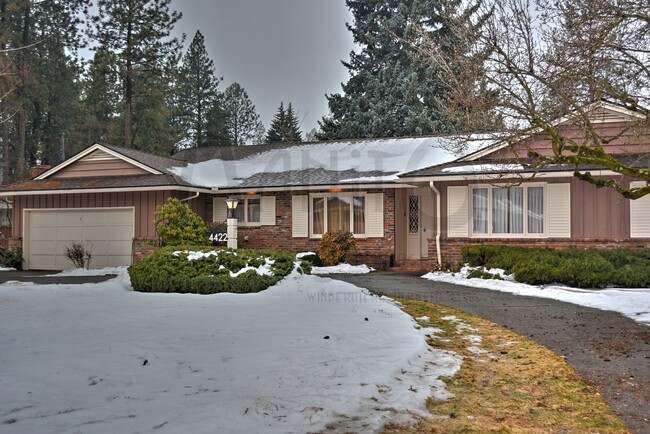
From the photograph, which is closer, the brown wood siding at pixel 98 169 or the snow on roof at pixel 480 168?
the snow on roof at pixel 480 168

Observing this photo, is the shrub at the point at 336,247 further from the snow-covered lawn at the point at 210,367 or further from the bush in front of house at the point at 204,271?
the snow-covered lawn at the point at 210,367

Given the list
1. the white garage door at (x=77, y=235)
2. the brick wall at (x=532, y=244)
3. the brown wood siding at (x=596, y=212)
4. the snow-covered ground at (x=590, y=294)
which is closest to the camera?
the snow-covered ground at (x=590, y=294)

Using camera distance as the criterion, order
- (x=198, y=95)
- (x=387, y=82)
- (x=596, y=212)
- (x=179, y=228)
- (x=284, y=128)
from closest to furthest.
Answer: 1. (x=179, y=228)
2. (x=596, y=212)
3. (x=387, y=82)
4. (x=284, y=128)
5. (x=198, y=95)

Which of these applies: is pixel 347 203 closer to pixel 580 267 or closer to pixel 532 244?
pixel 532 244

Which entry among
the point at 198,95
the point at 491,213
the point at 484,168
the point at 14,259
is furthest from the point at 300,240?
the point at 198,95

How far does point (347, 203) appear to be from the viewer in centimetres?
1644

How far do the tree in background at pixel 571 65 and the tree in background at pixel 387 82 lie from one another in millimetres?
18177

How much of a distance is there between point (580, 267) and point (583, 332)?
448 cm

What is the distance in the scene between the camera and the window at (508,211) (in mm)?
14055

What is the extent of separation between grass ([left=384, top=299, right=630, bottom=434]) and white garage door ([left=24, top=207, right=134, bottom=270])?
1361 cm

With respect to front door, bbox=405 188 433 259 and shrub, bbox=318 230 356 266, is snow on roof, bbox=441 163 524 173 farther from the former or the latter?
shrub, bbox=318 230 356 266

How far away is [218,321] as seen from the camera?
6.44 meters

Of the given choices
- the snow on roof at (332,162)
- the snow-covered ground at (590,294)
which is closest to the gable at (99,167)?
the snow on roof at (332,162)

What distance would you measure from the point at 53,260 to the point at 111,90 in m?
20.5
